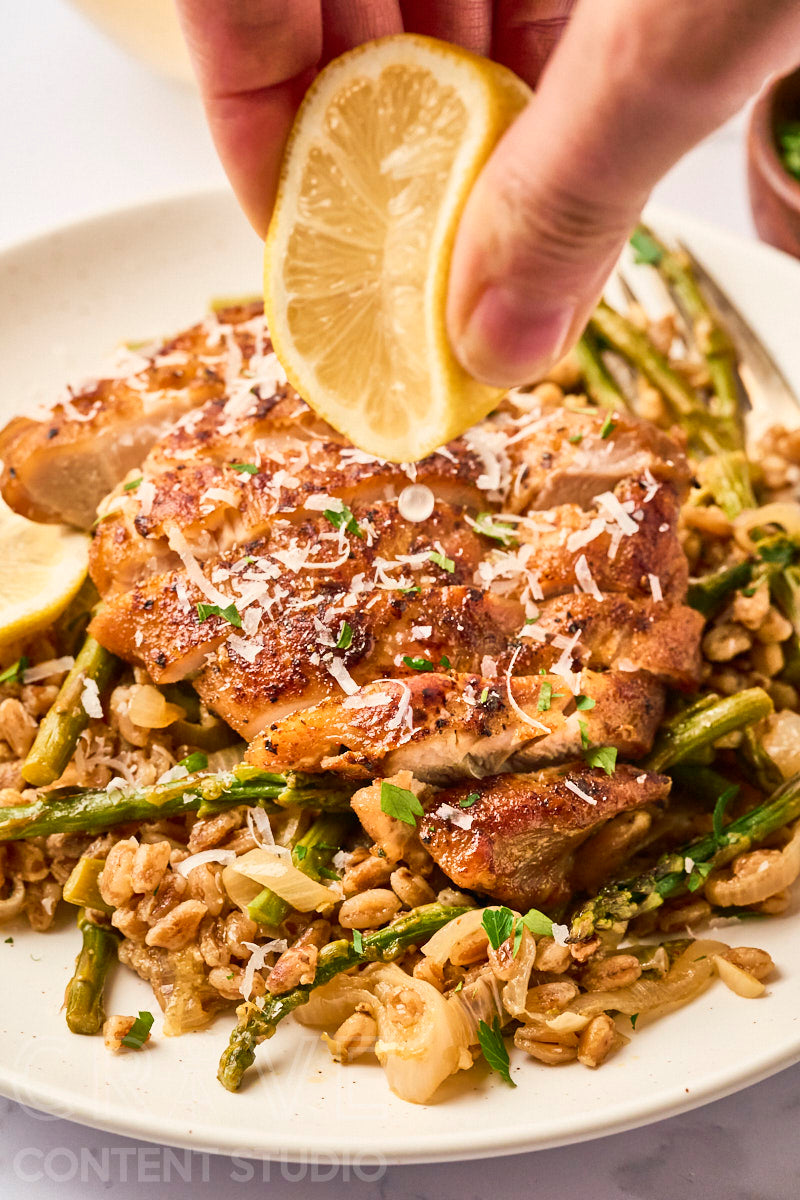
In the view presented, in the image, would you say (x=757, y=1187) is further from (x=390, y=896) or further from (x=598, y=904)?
(x=390, y=896)

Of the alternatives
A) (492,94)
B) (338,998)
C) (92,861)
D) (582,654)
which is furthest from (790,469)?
(92,861)

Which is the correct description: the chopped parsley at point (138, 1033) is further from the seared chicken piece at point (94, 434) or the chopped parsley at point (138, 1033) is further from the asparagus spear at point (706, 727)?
the seared chicken piece at point (94, 434)

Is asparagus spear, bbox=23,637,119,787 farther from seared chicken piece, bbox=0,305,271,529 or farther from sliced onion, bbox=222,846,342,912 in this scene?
sliced onion, bbox=222,846,342,912

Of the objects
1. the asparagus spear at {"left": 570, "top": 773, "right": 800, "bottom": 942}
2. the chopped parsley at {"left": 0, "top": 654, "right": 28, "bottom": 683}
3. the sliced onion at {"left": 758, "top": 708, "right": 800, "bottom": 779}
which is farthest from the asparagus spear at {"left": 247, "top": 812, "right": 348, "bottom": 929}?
the sliced onion at {"left": 758, "top": 708, "right": 800, "bottom": 779}

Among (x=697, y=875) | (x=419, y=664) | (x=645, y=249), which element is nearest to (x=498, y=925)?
(x=697, y=875)

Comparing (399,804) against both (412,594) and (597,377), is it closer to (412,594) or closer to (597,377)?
(412,594)

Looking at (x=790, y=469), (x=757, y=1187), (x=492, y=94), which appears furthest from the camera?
(x=790, y=469)
